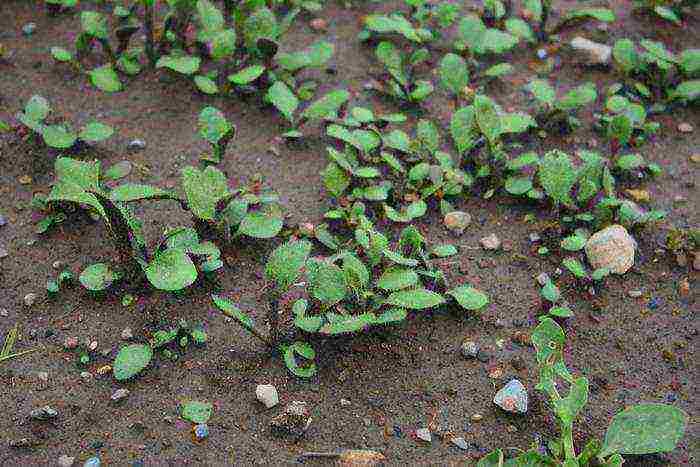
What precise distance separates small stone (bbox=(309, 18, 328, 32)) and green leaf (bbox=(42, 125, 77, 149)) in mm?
1130

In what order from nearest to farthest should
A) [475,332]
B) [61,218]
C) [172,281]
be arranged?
[172,281], [475,332], [61,218]

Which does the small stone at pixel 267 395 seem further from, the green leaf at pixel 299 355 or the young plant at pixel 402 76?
the young plant at pixel 402 76

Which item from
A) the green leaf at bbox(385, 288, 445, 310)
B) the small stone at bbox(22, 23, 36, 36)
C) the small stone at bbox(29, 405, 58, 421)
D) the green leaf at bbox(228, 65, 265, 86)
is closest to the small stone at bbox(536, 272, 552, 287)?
the green leaf at bbox(385, 288, 445, 310)

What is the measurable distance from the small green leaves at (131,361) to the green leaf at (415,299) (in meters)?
0.67

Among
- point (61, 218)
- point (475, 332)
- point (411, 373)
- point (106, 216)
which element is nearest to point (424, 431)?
point (411, 373)

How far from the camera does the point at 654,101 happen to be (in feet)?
9.98

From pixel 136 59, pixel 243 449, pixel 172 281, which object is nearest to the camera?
pixel 243 449

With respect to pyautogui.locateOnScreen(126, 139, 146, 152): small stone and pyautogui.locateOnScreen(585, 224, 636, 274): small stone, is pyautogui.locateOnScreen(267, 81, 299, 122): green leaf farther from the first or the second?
pyautogui.locateOnScreen(585, 224, 636, 274): small stone

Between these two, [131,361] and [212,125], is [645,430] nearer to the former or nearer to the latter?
[131,361]

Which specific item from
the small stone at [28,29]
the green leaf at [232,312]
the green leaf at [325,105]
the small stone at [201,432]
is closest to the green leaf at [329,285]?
the green leaf at [232,312]

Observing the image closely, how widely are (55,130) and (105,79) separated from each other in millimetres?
333

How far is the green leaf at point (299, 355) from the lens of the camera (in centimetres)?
211

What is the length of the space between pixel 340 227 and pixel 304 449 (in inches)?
31.4

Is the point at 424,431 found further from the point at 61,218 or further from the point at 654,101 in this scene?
the point at 654,101
